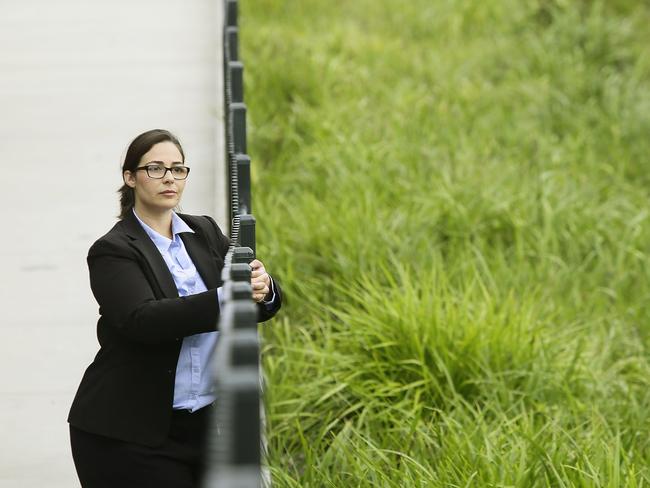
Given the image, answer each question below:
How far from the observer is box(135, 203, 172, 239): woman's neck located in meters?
3.04

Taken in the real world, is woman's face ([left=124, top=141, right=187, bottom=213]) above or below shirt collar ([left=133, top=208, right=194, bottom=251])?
above

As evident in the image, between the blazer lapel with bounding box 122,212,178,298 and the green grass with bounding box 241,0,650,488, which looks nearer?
the blazer lapel with bounding box 122,212,178,298

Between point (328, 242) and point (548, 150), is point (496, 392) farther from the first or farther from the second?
point (548, 150)

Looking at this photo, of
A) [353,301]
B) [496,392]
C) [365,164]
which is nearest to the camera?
[496,392]

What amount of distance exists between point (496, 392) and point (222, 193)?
2.14 m

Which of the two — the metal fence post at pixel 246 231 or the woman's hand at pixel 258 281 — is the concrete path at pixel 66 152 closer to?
the metal fence post at pixel 246 231

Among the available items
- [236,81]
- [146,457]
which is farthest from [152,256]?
[236,81]

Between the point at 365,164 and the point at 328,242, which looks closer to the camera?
the point at 328,242

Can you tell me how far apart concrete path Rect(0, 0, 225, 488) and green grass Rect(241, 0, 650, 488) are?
491 millimetres

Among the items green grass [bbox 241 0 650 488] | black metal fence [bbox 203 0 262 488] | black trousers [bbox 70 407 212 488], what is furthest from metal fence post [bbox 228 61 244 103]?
black metal fence [bbox 203 0 262 488]

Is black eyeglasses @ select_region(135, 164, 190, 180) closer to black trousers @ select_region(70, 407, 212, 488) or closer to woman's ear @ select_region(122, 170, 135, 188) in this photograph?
woman's ear @ select_region(122, 170, 135, 188)

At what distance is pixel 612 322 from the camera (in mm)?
6102

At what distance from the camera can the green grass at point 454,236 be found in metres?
4.53

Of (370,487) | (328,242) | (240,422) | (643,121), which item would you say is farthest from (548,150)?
(240,422)
